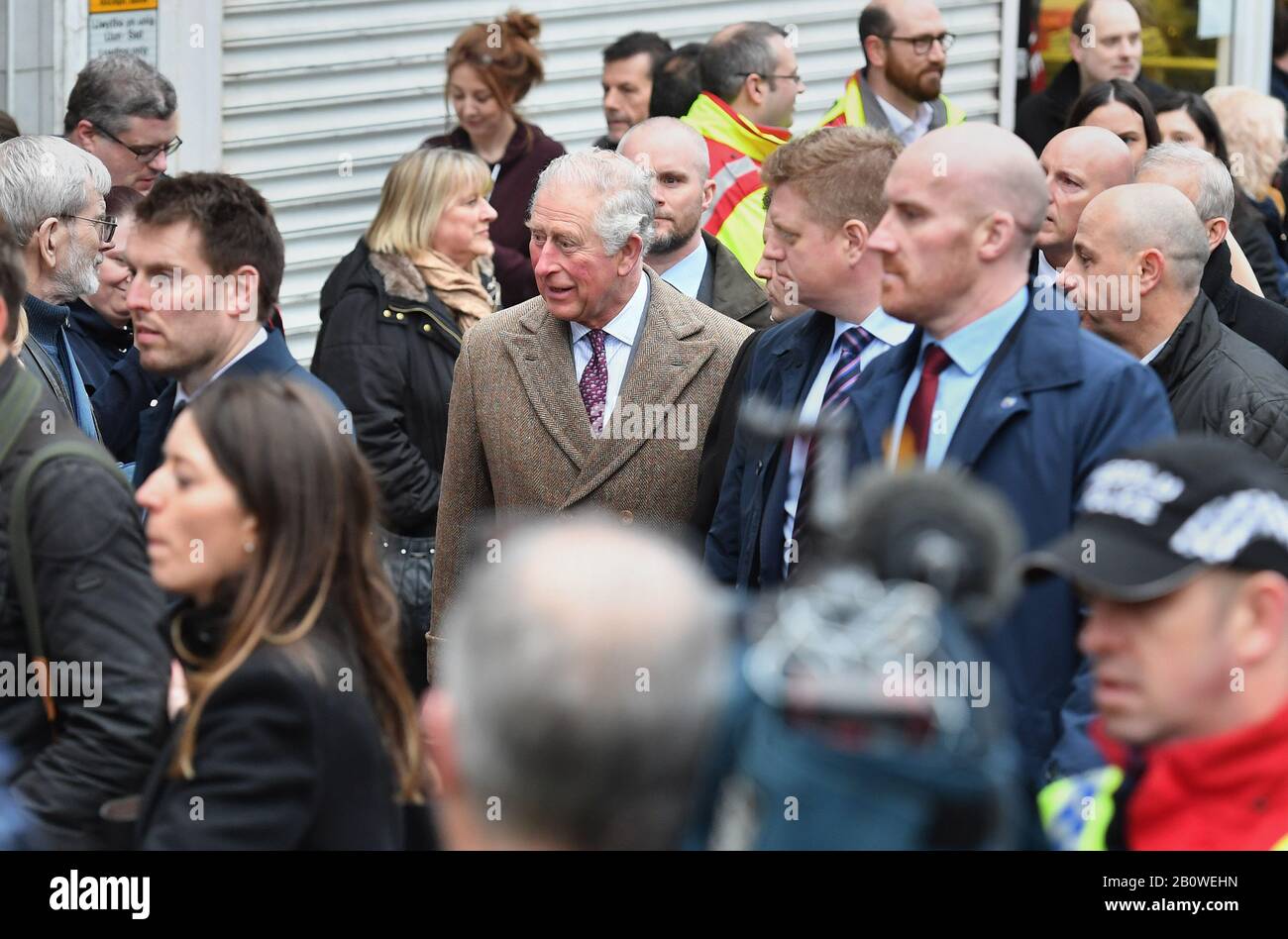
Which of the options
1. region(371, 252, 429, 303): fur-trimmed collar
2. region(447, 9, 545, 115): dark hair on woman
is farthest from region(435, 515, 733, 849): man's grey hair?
region(447, 9, 545, 115): dark hair on woman

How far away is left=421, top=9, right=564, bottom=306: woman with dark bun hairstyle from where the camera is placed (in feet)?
27.4

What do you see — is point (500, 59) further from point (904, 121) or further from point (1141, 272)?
point (1141, 272)

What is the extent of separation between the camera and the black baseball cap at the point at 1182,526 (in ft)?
7.88

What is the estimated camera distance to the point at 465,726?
1.73m

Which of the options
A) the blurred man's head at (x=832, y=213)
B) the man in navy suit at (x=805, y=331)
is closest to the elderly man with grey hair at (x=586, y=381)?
the man in navy suit at (x=805, y=331)

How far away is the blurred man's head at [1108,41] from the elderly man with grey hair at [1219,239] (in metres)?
2.94

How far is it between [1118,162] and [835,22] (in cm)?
487

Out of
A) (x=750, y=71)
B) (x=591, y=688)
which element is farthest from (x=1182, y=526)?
(x=750, y=71)

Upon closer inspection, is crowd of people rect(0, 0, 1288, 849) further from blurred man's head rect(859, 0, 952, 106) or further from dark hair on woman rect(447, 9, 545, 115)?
dark hair on woman rect(447, 9, 545, 115)

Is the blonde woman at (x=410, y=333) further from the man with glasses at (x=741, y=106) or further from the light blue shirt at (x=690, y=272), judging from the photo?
the man with glasses at (x=741, y=106)

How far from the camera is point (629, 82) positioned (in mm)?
9500

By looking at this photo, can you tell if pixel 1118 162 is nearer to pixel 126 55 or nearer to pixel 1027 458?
pixel 1027 458

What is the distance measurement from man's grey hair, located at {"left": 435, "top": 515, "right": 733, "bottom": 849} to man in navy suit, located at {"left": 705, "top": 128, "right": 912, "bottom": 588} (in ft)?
8.98

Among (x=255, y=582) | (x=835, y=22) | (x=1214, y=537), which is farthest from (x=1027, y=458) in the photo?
(x=835, y=22)
